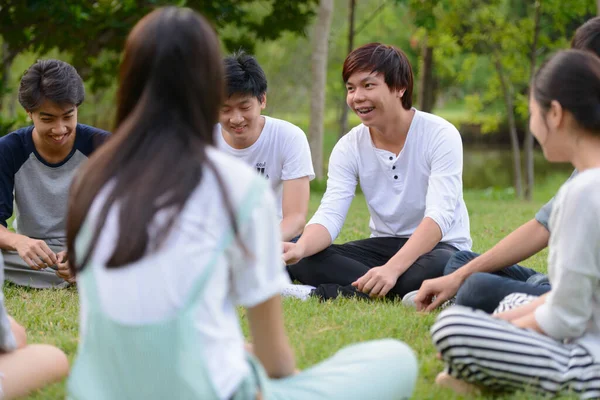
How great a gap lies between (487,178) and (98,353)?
66.9 feet

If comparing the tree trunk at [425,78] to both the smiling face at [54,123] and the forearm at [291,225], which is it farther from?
the smiling face at [54,123]

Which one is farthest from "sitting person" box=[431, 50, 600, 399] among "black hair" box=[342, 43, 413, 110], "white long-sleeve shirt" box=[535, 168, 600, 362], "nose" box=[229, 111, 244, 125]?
"nose" box=[229, 111, 244, 125]

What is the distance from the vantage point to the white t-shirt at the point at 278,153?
16.5 feet

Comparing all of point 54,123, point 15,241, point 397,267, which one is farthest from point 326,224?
point 15,241

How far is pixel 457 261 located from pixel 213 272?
8.29 feet

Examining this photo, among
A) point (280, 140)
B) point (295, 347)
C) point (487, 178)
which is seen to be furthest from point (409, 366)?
point (487, 178)

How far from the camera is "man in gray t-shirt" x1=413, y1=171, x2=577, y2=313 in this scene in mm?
3379

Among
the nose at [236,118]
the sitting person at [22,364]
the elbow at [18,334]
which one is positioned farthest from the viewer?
the nose at [236,118]

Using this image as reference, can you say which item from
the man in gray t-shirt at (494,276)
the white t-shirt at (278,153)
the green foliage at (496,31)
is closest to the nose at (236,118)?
the white t-shirt at (278,153)

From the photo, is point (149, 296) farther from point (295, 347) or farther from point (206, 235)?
point (295, 347)

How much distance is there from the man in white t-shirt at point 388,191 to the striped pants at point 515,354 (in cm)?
161

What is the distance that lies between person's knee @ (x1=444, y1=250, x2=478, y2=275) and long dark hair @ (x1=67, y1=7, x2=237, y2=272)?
7.99 ft

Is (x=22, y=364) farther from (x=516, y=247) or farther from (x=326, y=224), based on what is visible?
(x=326, y=224)

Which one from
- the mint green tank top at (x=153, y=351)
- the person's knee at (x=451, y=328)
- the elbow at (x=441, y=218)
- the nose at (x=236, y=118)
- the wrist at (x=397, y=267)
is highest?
the nose at (x=236, y=118)
